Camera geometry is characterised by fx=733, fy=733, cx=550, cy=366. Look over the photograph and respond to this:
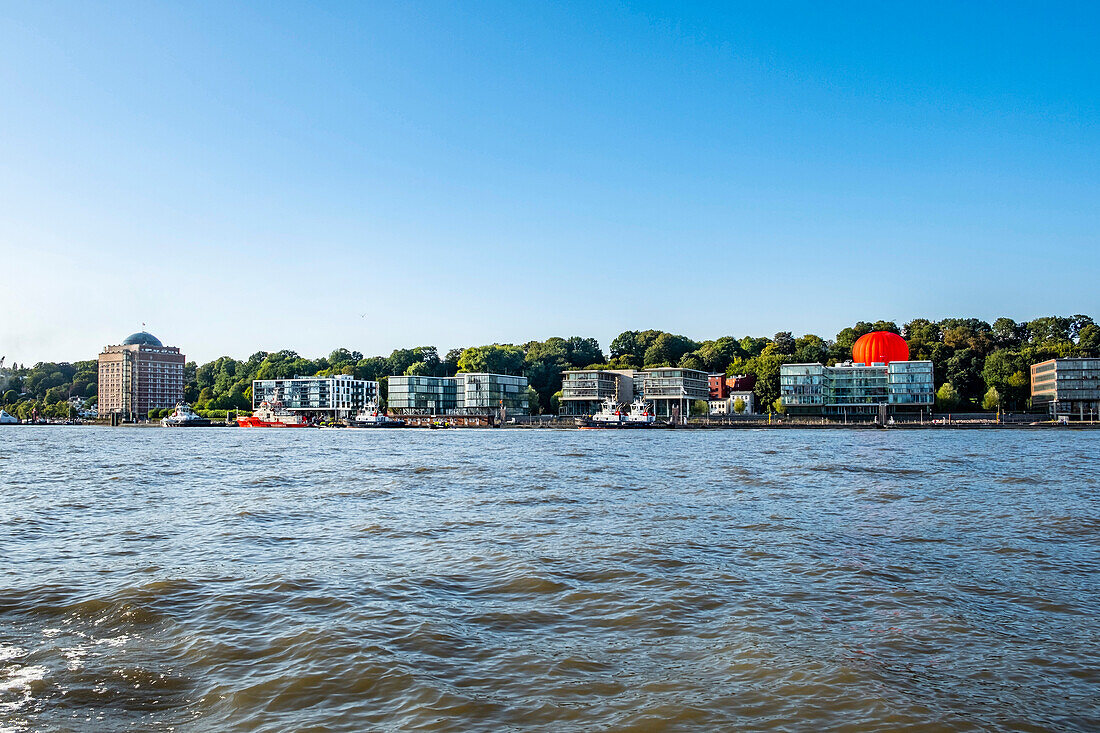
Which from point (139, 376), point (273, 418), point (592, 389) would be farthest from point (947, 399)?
point (139, 376)

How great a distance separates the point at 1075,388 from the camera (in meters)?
112

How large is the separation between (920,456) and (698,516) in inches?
1220

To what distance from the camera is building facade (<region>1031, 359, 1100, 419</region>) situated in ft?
369

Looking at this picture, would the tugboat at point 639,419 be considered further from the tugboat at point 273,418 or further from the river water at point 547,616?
the river water at point 547,616

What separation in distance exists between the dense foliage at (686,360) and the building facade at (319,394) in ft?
22.8

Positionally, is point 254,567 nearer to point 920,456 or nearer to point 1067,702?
point 1067,702

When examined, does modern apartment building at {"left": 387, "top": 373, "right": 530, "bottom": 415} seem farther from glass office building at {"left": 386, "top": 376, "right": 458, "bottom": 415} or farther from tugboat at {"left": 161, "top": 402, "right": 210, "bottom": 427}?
tugboat at {"left": 161, "top": 402, "right": 210, "bottom": 427}

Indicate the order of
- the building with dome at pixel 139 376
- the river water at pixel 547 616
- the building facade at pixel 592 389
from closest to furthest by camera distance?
1. the river water at pixel 547 616
2. the building facade at pixel 592 389
3. the building with dome at pixel 139 376

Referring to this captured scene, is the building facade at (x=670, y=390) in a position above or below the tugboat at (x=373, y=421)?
above

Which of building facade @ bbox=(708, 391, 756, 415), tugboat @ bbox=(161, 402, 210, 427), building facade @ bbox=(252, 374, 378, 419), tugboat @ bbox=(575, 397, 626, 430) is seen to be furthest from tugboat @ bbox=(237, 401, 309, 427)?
building facade @ bbox=(708, 391, 756, 415)

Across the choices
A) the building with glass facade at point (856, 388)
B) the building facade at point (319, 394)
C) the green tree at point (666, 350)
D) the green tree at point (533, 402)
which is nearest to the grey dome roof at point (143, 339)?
the building facade at point (319, 394)

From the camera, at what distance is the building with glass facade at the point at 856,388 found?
118875 millimetres

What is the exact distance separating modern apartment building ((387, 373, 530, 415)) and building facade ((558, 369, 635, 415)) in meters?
10.6

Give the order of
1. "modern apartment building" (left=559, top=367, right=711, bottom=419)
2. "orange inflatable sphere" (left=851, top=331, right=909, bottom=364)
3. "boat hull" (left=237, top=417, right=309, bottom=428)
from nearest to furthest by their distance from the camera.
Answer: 1. "orange inflatable sphere" (left=851, top=331, right=909, bottom=364)
2. "modern apartment building" (left=559, top=367, right=711, bottom=419)
3. "boat hull" (left=237, top=417, right=309, bottom=428)
